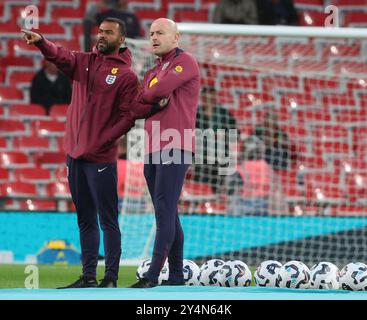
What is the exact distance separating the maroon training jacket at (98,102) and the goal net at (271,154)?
123 inches

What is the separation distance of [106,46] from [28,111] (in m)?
6.92

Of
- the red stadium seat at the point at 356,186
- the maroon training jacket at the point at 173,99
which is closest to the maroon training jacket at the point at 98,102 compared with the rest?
the maroon training jacket at the point at 173,99

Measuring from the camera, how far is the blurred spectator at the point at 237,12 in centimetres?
1401

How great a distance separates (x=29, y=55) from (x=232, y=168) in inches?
160

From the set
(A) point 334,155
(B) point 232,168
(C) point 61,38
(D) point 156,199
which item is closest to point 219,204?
Result: (B) point 232,168

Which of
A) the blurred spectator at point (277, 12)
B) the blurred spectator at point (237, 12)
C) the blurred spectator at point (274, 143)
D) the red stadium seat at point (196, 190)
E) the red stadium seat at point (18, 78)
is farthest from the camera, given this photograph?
the red stadium seat at point (18, 78)

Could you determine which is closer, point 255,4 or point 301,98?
point 301,98

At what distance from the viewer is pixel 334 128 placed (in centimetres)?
1299

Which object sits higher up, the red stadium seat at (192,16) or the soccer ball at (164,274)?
the red stadium seat at (192,16)

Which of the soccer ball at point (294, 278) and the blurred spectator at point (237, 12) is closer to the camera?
the soccer ball at point (294, 278)

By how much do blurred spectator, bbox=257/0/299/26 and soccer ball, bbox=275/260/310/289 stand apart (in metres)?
7.37

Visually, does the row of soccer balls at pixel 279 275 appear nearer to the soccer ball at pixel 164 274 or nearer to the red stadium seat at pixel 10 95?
the soccer ball at pixel 164 274

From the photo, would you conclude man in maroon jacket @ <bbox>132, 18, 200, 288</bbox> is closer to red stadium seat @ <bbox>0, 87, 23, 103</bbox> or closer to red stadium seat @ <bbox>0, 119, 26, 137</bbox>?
red stadium seat @ <bbox>0, 119, 26, 137</bbox>

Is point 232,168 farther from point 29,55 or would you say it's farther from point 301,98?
point 29,55
